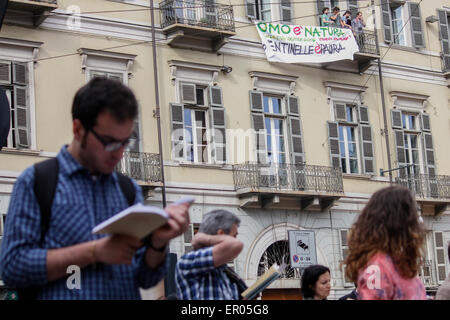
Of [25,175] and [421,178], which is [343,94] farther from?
[25,175]

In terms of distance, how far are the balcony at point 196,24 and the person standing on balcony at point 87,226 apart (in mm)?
17367

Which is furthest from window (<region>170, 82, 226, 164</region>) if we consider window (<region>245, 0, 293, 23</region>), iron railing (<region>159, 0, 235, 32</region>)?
window (<region>245, 0, 293, 23</region>)

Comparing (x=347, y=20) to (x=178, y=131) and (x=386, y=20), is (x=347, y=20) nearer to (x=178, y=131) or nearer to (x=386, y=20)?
(x=386, y=20)

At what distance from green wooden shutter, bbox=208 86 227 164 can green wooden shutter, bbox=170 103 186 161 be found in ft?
2.58

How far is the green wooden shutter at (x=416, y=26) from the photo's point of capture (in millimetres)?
26234

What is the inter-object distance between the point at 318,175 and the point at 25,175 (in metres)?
19.5

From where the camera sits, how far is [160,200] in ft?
66.3

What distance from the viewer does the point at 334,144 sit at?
77.2ft

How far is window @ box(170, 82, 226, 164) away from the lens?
2091 cm

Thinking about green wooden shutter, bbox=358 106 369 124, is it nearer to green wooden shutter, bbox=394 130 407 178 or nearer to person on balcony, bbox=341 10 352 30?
green wooden shutter, bbox=394 130 407 178

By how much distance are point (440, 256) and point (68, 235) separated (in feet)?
73.5

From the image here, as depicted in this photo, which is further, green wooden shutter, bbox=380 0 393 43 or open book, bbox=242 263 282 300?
green wooden shutter, bbox=380 0 393 43

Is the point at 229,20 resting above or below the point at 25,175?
above
